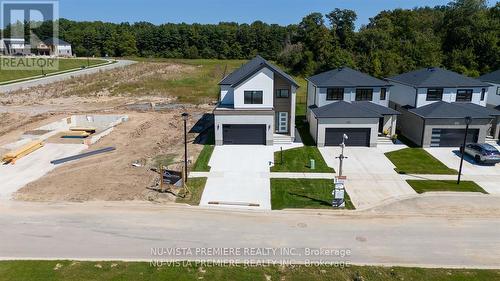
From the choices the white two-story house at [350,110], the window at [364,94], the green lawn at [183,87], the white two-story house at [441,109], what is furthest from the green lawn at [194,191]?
the green lawn at [183,87]

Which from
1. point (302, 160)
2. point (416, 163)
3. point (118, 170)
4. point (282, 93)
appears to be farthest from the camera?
point (282, 93)

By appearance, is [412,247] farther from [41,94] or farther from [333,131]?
[41,94]

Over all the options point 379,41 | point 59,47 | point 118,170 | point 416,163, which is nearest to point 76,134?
point 118,170

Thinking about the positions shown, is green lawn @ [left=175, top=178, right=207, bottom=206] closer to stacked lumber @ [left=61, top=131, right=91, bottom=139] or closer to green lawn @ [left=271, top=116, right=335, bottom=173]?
green lawn @ [left=271, top=116, right=335, bottom=173]

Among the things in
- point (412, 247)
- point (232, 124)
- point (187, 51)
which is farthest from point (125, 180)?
point (187, 51)

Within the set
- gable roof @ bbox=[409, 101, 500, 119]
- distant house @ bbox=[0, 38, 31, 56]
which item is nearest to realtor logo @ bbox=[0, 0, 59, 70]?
distant house @ bbox=[0, 38, 31, 56]

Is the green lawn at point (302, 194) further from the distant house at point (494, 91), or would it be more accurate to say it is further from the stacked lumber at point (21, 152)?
the distant house at point (494, 91)

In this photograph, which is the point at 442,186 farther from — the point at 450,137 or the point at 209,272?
the point at 209,272
